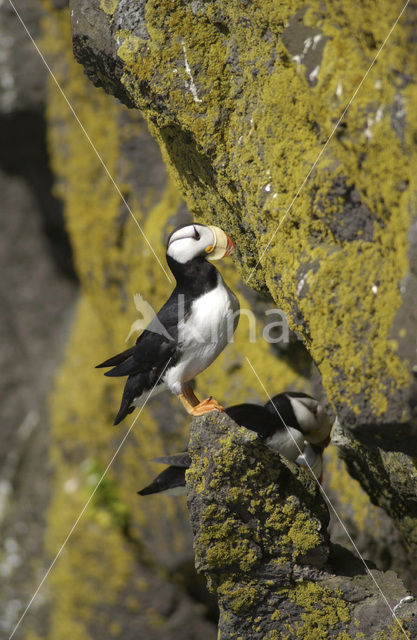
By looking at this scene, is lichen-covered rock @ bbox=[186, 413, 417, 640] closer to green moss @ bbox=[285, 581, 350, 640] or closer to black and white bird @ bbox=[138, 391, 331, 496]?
green moss @ bbox=[285, 581, 350, 640]

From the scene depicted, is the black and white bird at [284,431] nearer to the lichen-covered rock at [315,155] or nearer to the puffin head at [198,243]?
the lichen-covered rock at [315,155]

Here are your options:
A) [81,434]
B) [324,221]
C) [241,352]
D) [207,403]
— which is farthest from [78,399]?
[324,221]

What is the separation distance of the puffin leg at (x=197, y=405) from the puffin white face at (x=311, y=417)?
0.59m

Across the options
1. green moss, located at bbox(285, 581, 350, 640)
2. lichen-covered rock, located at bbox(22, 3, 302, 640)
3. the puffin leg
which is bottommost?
lichen-covered rock, located at bbox(22, 3, 302, 640)

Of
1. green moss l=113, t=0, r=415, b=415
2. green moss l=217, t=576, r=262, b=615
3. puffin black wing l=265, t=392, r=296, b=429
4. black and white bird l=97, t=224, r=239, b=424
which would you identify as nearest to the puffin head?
black and white bird l=97, t=224, r=239, b=424

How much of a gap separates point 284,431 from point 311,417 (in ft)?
0.63

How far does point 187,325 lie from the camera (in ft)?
9.24

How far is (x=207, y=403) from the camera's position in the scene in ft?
9.29

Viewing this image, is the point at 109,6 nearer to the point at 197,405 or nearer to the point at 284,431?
the point at 197,405

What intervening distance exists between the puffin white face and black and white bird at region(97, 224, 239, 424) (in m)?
0.65

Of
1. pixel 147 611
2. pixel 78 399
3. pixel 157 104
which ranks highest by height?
pixel 157 104

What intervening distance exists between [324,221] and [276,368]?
88.3 inches

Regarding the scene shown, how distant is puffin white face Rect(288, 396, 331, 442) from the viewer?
11.1 ft

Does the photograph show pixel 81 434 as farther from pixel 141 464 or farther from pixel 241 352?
pixel 241 352
